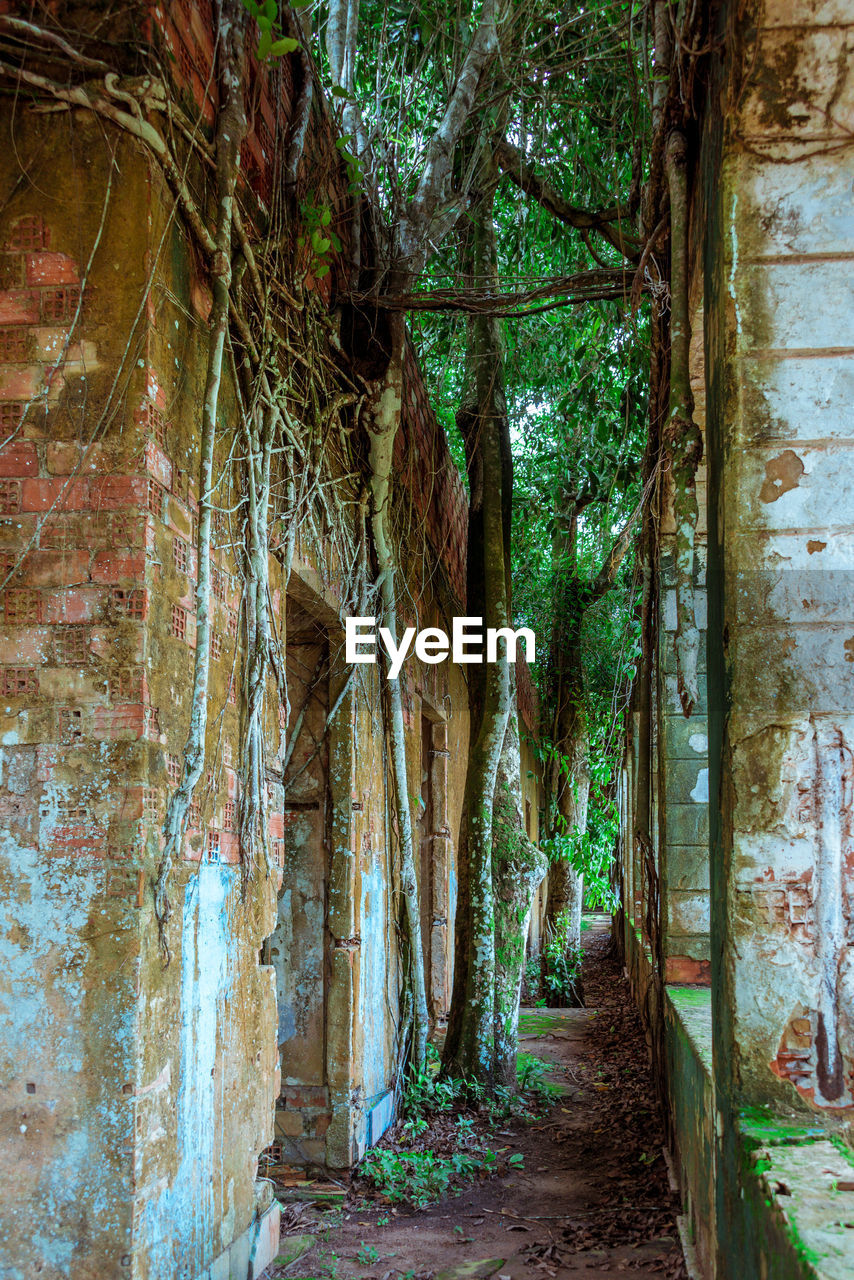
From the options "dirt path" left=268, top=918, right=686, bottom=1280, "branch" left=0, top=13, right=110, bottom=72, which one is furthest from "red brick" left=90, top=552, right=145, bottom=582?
"dirt path" left=268, top=918, right=686, bottom=1280

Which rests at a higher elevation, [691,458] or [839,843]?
[691,458]

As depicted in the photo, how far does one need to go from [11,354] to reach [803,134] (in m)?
2.17

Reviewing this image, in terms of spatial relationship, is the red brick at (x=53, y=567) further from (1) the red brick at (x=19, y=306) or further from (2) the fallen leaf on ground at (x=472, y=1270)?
(2) the fallen leaf on ground at (x=472, y=1270)

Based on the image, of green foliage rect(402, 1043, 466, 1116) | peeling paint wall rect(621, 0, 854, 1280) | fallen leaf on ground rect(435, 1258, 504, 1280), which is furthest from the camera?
green foliage rect(402, 1043, 466, 1116)

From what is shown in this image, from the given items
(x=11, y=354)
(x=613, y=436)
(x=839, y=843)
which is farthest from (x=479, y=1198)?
(x=613, y=436)

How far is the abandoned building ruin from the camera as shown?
2.41 metres

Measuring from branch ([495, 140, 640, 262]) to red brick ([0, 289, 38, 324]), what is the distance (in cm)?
407

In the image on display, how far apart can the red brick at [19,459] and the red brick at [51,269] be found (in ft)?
1.50

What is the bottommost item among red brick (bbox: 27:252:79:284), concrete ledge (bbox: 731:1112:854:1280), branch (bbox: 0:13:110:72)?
concrete ledge (bbox: 731:1112:854:1280)

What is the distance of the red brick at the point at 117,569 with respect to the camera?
2727 mm

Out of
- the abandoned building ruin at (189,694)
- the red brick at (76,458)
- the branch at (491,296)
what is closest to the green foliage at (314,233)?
the branch at (491,296)

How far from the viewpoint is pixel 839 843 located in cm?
241

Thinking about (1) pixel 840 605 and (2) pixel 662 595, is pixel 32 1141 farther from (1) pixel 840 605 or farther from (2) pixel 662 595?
(2) pixel 662 595

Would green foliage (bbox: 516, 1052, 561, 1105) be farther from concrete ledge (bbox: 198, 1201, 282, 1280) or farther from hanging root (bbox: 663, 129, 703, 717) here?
hanging root (bbox: 663, 129, 703, 717)
